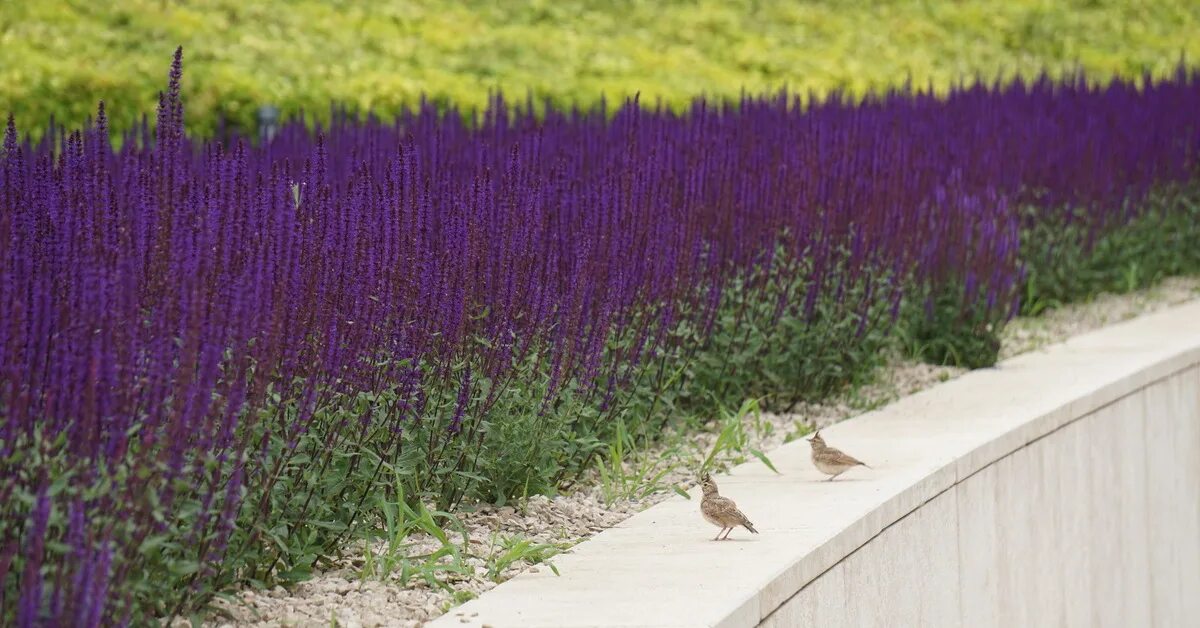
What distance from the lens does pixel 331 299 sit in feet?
13.4

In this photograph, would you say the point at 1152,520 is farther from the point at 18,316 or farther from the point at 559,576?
the point at 18,316

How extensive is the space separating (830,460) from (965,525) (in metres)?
0.59

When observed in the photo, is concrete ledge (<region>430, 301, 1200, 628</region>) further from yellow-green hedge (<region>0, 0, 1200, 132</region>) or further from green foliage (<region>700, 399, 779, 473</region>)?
yellow-green hedge (<region>0, 0, 1200, 132</region>)

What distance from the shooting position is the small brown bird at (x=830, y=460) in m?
5.07

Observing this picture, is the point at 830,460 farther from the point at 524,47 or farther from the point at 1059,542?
the point at 524,47

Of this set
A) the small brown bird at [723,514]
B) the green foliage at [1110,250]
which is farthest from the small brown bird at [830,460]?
the green foliage at [1110,250]

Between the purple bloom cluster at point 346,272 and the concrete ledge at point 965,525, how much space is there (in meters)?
0.61

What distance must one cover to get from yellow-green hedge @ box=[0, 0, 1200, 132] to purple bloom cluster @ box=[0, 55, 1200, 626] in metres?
2.91

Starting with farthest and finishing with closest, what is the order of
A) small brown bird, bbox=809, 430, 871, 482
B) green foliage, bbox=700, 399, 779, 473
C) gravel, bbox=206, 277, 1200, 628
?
1. green foliage, bbox=700, 399, 779, 473
2. small brown bird, bbox=809, 430, 871, 482
3. gravel, bbox=206, 277, 1200, 628

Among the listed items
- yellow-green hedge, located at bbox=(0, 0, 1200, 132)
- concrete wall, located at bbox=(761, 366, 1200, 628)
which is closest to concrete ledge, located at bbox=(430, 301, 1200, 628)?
concrete wall, located at bbox=(761, 366, 1200, 628)

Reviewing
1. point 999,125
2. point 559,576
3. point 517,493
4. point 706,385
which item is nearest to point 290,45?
point 999,125

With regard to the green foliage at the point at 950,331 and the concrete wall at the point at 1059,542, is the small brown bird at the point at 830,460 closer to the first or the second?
the concrete wall at the point at 1059,542

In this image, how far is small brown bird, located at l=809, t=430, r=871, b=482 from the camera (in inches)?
200

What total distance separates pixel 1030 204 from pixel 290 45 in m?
7.42
